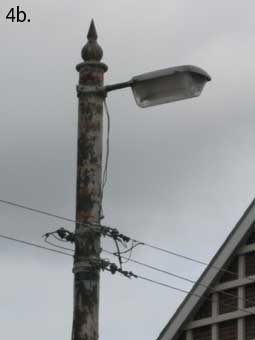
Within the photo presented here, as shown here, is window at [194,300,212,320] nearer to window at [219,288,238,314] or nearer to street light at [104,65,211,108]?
window at [219,288,238,314]

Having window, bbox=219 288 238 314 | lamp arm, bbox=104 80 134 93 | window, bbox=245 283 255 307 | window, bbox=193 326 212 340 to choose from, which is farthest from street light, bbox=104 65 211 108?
window, bbox=193 326 212 340

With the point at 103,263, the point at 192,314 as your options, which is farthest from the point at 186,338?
the point at 103,263

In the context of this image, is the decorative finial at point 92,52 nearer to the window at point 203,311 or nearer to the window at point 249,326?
the window at point 249,326

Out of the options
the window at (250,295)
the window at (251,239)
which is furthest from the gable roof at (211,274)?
the window at (250,295)

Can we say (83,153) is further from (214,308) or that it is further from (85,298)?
(214,308)

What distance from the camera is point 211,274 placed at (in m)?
34.0

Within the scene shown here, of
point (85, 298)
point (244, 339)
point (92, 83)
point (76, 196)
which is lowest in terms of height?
point (85, 298)

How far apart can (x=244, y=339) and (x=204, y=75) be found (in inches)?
688

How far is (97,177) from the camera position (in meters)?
16.2

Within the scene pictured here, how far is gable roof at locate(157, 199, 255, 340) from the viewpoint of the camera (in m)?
33.5

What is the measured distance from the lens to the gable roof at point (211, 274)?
33469mm

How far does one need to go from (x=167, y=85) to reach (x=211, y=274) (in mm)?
17521

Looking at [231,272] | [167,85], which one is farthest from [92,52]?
[231,272]

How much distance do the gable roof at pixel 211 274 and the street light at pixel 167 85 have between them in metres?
16.7
